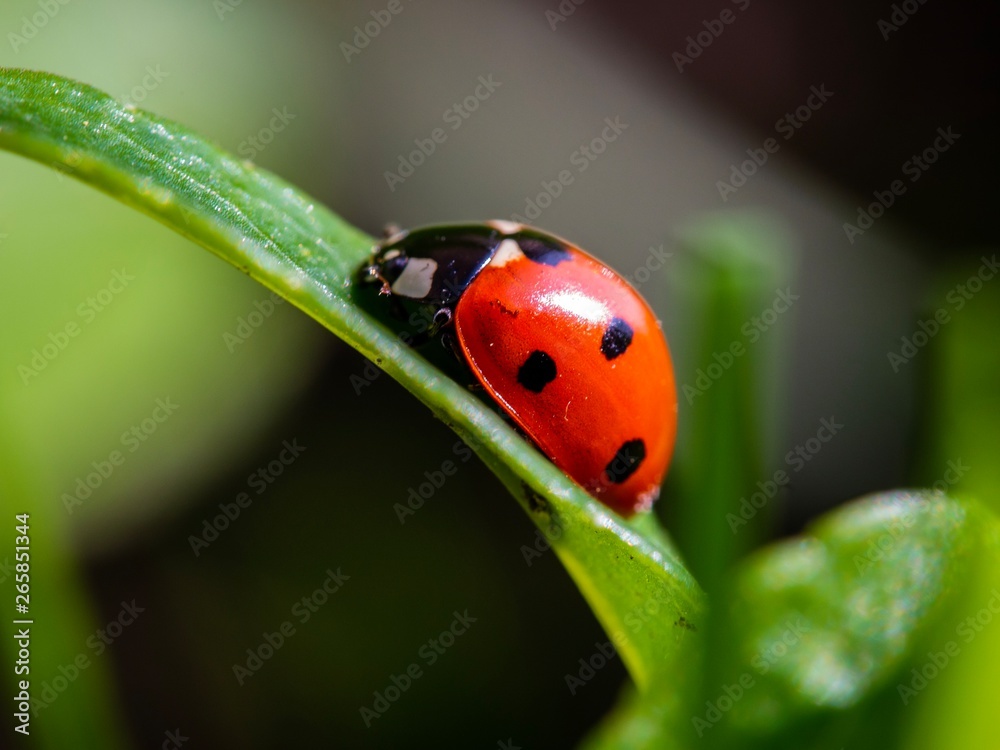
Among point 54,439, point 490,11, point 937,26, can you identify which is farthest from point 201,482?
point 937,26

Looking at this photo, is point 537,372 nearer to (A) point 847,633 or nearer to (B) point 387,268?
(B) point 387,268

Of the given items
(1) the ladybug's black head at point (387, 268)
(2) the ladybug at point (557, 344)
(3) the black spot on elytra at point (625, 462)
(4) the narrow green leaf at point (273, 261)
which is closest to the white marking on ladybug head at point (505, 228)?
(2) the ladybug at point (557, 344)

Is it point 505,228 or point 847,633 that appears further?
point 505,228

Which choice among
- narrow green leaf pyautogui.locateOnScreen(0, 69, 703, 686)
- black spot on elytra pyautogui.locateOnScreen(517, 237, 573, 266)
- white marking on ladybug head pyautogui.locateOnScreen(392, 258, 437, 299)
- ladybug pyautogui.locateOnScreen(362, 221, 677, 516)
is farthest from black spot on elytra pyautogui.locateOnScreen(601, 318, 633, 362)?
narrow green leaf pyautogui.locateOnScreen(0, 69, 703, 686)

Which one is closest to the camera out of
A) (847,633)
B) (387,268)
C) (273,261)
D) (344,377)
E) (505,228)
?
(273,261)

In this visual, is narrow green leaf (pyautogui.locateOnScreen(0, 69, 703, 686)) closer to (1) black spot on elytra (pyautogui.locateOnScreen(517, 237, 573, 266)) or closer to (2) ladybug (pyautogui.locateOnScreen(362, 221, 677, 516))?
(2) ladybug (pyautogui.locateOnScreen(362, 221, 677, 516))

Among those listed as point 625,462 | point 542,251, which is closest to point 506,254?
point 542,251

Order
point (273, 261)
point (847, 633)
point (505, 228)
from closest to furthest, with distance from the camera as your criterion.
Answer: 1. point (273, 261)
2. point (847, 633)
3. point (505, 228)

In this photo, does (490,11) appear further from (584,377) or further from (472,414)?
(472,414)

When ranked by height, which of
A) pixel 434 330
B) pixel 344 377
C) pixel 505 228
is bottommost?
pixel 344 377
